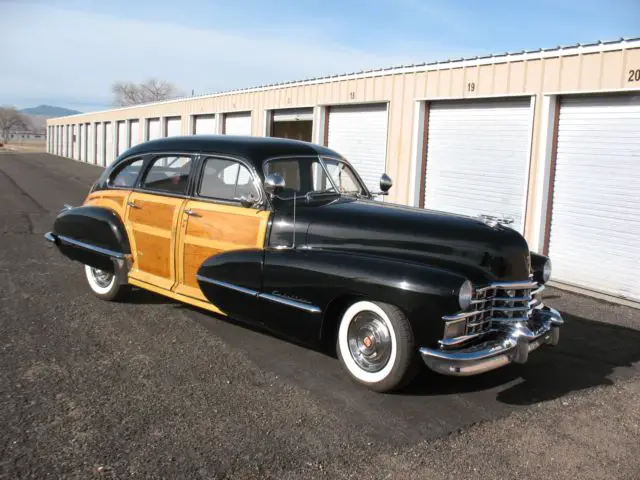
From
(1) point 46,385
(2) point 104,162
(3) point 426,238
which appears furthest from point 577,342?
(2) point 104,162

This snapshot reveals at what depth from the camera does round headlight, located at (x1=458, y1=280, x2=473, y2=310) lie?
3.89 metres

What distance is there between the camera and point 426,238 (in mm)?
4430

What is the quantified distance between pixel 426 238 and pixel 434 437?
145cm

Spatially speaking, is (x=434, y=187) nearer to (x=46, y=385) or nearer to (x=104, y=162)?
(x=46, y=385)

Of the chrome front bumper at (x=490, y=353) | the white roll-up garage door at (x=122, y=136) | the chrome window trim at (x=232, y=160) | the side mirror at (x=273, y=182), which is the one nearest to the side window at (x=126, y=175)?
the chrome window trim at (x=232, y=160)

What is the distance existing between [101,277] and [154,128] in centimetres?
2386

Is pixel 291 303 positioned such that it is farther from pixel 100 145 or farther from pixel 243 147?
pixel 100 145

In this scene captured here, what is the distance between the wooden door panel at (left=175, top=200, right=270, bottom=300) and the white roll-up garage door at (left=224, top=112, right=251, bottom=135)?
44.8 ft

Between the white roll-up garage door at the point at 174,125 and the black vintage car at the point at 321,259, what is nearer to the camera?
the black vintage car at the point at 321,259

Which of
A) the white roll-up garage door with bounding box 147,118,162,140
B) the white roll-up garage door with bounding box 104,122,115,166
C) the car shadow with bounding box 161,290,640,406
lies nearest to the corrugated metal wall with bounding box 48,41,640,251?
the car shadow with bounding box 161,290,640,406

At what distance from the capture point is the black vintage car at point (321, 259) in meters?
4.05

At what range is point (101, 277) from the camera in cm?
655

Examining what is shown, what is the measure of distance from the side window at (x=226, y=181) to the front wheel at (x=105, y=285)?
60.7 inches

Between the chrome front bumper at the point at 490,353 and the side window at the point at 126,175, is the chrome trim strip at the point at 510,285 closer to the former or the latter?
the chrome front bumper at the point at 490,353
